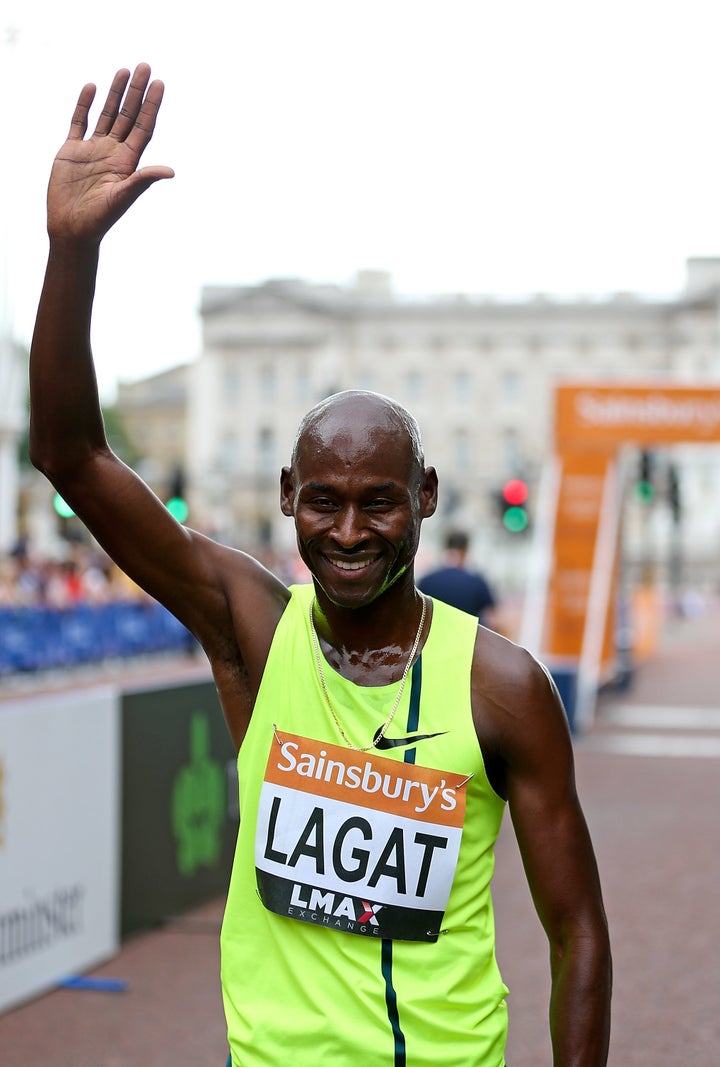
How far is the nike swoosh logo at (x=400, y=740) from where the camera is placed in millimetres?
1796

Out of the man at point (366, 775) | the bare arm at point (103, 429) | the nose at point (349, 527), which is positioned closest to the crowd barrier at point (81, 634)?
the bare arm at point (103, 429)

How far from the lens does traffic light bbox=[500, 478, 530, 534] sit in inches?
769

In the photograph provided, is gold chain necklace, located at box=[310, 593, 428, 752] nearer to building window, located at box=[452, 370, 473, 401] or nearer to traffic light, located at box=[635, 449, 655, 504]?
traffic light, located at box=[635, 449, 655, 504]

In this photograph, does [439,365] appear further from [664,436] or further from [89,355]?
[89,355]

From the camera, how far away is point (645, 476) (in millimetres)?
18859

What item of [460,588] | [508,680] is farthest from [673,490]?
[508,680]

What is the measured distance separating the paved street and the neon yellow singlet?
3.02 meters

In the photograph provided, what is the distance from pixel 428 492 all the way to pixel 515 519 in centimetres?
1780

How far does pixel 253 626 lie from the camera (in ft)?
6.37

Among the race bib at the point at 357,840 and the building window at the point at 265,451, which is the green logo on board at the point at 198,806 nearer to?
the race bib at the point at 357,840

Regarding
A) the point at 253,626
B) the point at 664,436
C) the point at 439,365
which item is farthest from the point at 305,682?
the point at 439,365

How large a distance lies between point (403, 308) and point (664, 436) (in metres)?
75.2

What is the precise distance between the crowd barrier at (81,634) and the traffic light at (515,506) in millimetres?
5084

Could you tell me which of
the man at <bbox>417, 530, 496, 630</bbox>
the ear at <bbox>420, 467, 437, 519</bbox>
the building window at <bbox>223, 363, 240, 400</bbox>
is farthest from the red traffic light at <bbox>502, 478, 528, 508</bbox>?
Result: the building window at <bbox>223, 363, 240, 400</bbox>
